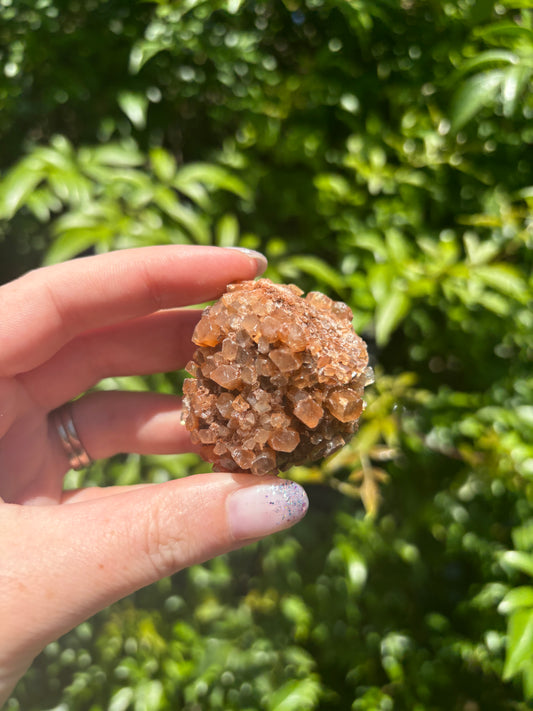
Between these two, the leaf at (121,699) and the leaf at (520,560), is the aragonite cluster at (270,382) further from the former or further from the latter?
the leaf at (121,699)

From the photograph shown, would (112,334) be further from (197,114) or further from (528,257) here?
(528,257)

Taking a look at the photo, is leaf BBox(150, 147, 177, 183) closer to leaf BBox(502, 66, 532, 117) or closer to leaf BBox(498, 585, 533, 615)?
leaf BBox(502, 66, 532, 117)

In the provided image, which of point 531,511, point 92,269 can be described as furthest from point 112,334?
point 531,511

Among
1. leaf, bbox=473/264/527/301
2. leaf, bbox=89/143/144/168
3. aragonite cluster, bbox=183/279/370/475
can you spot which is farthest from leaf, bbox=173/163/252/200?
leaf, bbox=473/264/527/301

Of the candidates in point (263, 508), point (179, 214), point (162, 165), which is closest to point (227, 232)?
point (179, 214)

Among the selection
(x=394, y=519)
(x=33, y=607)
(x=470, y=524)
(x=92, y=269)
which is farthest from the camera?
(x=394, y=519)

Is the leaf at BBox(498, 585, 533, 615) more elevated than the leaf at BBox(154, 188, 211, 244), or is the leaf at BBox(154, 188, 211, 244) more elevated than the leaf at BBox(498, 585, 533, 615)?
the leaf at BBox(154, 188, 211, 244)

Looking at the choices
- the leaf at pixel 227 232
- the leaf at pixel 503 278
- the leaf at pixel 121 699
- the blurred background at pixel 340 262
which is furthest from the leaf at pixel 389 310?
the leaf at pixel 121 699
